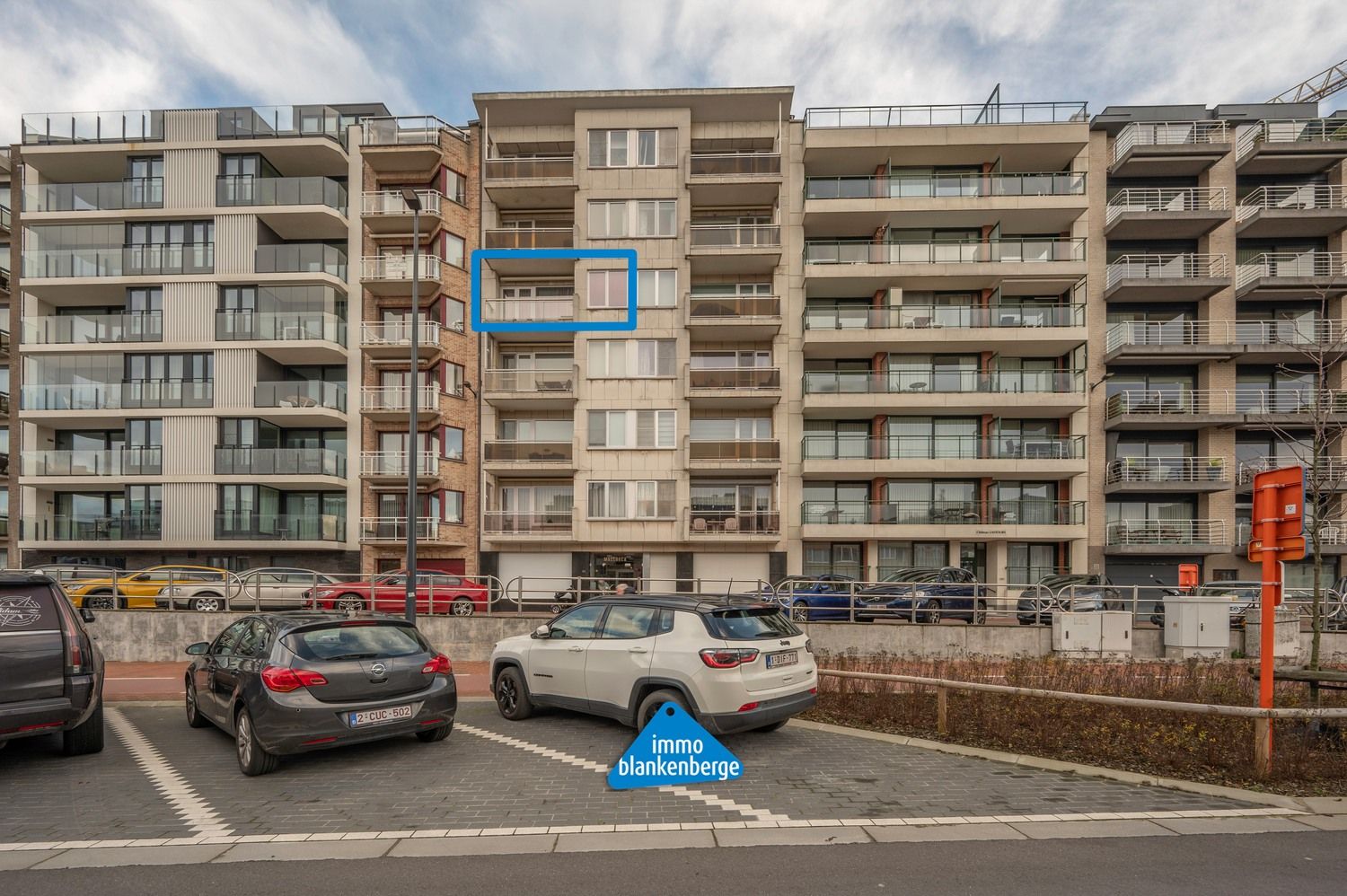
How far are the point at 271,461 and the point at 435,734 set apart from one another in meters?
21.1

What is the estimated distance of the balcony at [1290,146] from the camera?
2583 cm

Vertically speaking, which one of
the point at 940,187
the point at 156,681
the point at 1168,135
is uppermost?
the point at 1168,135

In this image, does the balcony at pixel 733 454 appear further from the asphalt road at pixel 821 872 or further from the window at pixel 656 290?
the asphalt road at pixel 821 872

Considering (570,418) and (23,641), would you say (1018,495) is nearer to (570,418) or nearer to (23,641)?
(570,418)

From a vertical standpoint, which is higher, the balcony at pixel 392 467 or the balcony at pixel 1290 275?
the balcony at pixel 1290 275

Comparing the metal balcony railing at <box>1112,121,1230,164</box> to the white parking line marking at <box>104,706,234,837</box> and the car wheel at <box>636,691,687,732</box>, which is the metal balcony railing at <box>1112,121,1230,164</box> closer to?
the car wheel at <box>636,691,687,732</box>

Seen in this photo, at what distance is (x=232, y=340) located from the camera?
989 inches

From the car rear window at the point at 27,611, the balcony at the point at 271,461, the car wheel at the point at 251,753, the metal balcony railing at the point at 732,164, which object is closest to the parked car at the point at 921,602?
the car wheel at the point at 251,753

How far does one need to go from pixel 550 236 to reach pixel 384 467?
11137 mm

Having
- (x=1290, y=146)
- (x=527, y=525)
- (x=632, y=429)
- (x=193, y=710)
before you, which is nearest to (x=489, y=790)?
(x=193, y=710)

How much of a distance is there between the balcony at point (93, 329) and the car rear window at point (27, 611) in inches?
940

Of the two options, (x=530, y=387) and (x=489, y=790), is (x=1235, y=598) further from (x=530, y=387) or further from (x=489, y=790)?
(x=530, y=387)

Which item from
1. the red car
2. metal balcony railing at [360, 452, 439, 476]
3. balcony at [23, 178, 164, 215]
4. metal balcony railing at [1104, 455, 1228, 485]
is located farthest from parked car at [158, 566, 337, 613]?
metal balcony railing at [1104, 455, 1228, 485]

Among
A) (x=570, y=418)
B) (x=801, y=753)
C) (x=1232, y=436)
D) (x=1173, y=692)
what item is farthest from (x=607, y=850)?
(x=1232, y=436)
